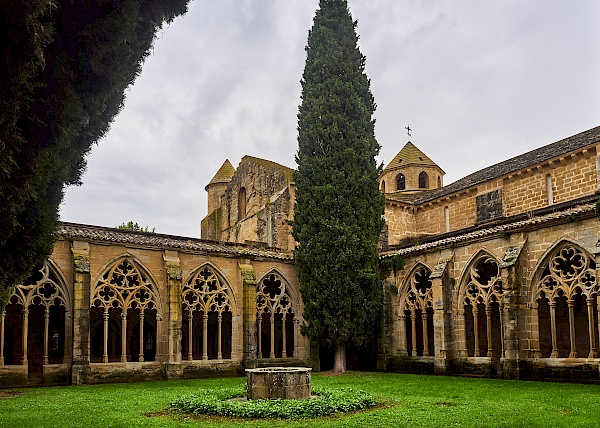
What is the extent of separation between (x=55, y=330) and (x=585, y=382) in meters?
17.4

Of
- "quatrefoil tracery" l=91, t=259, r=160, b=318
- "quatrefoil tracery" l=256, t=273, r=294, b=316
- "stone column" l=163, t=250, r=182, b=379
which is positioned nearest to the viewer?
"quatrefoil tracery" l=91, t=259, r=160, b=318

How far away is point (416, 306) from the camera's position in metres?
18.8

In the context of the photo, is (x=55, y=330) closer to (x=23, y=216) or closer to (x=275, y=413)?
(x=275, y=413)

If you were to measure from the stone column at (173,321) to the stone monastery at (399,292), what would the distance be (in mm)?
39

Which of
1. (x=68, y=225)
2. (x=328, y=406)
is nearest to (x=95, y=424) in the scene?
(x=328, y=406)

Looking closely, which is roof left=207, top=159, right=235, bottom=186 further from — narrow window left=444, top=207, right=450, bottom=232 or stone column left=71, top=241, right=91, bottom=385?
stone column left=71, top=241, right=91, bottom=385

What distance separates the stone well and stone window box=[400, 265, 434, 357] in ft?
27.9

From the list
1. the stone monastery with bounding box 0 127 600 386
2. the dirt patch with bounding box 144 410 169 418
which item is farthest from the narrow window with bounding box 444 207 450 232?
the dirt patch with bounding box 144 410 169 418

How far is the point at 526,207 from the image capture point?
69.4 ft

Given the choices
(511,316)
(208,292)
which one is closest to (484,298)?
(511,316)

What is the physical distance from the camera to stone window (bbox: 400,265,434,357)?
18.3m

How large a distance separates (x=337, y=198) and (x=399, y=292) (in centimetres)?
371

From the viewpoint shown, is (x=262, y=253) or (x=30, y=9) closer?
(x=30, y=9)

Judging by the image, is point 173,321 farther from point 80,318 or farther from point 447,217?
point 447,217
